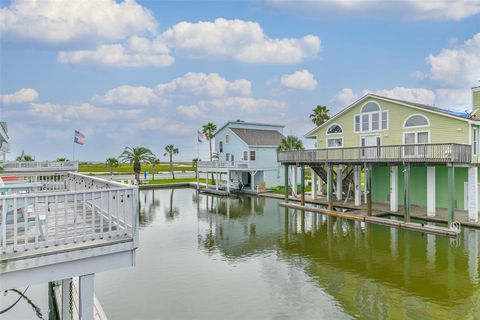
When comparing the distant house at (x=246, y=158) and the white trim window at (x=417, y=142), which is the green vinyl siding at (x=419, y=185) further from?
the distant house at (x=246, y=158)

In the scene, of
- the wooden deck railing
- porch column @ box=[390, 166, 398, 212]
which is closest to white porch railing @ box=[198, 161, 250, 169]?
the wooden deck railing

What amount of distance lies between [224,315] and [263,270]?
403cm

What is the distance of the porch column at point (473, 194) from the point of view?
64.5 ft

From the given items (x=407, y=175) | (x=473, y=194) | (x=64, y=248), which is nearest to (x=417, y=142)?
(x=407, y=175)

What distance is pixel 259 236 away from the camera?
62.1 ft

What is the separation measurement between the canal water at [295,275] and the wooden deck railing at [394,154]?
4.16 metres

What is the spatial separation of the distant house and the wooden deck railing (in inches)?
456

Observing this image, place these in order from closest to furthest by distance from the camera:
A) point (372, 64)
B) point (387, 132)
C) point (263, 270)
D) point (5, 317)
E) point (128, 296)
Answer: point (5, 317), point (128, 296), point (263, 270), point (387, 132), point (372, 64)

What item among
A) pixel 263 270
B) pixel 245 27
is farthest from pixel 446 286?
pixel 245 27

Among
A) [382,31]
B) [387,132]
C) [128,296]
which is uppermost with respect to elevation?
[382,31]

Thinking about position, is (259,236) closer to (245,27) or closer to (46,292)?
(46,292)

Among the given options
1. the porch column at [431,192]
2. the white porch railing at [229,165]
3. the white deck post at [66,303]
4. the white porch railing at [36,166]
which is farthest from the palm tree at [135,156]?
the white deck post at [66,303]

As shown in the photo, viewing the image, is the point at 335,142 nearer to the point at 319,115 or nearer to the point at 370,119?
the point at 370,119

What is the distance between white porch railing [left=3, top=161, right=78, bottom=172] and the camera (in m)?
29.0
